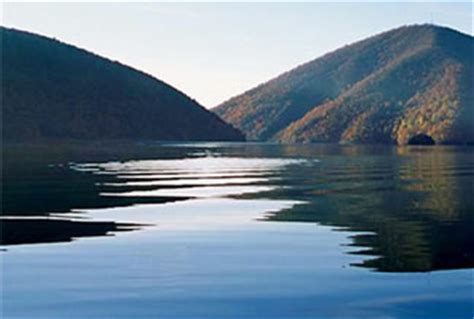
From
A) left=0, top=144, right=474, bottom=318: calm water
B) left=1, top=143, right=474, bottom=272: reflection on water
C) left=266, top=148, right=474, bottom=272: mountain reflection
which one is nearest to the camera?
left=0, top=144, right=474, bottom=318: calm water

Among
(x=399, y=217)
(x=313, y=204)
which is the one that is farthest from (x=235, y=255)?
(x=313, y=204)

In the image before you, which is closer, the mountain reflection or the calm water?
the calm water

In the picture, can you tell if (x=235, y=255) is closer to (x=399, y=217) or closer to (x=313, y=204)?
(x=399, y=217)

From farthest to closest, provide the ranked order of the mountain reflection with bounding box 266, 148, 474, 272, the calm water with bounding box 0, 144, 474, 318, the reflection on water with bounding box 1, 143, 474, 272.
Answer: the reflection on water with bounding box 1, 143, 474, 272, the mountain reflection with bounding box 266, 148, 474, 272, the calm water with bounding box 0, 144, 474, 318

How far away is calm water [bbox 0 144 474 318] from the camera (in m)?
13.2

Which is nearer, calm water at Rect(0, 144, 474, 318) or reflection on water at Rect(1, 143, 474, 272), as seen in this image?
calm water at Rect(0, 144, 474, 318)

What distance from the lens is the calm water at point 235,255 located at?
43.4ft

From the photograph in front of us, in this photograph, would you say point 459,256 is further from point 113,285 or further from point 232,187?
point 232,187

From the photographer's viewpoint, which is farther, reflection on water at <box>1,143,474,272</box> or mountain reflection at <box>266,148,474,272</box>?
reflection on water at <box>1,143,474,272</box>

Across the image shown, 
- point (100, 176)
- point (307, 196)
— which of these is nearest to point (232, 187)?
point (307, 196)

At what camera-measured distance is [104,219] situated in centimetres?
2478

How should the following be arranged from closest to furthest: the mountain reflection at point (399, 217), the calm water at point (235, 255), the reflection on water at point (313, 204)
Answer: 1. the calm water at point (235, 255)
2. the mountain reflection at point (399, 217)
3. the reflection on water at point (313, 204)

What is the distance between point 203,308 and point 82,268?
4.18 metres

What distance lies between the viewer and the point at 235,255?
18.2m
